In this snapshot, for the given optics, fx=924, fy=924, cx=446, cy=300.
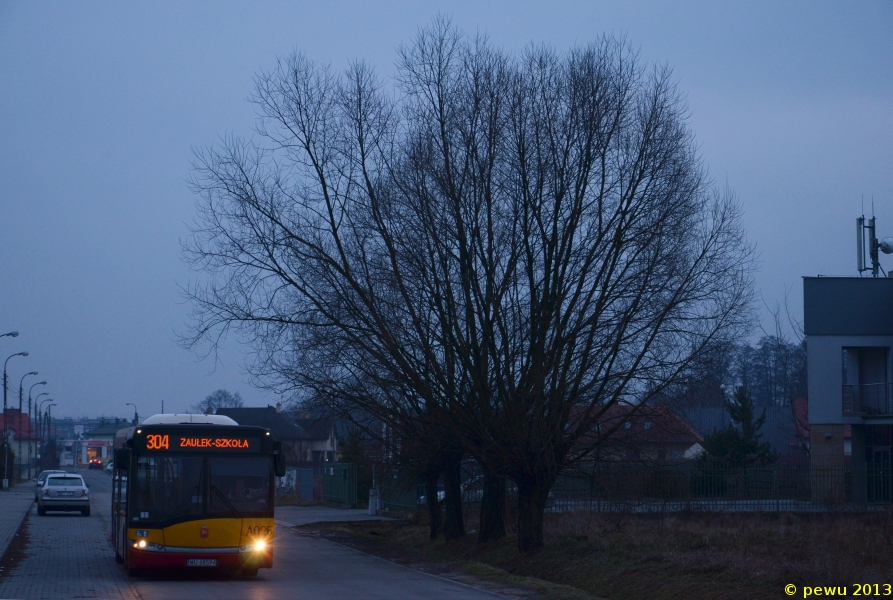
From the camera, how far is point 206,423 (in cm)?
1744

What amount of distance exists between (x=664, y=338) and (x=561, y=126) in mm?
4737

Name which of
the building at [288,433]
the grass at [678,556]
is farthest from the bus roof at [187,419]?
the building at [288,433]

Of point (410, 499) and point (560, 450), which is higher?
point (560, 450)

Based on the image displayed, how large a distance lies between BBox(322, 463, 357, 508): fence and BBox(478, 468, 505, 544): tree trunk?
21921 mm

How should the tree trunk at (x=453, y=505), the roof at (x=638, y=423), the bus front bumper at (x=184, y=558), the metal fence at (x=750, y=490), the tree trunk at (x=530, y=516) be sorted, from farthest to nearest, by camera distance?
the metal fence at (x=750, y=490), the tree trunk at (x=453, y=505), the tree trunk at (x=530, y=516), the roof at (x=638, y=423), the bus front bumper at (x=184, y=558)

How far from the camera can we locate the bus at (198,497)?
15570mm

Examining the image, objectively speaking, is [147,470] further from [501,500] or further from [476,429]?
[501,500]

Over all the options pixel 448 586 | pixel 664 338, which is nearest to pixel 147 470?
pixel 448 586

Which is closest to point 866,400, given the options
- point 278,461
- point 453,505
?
point 453,505

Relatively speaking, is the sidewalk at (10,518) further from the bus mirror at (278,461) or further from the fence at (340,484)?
the fence at (340,484)

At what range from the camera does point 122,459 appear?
57.4 ft

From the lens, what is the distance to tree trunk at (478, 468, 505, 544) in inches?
881

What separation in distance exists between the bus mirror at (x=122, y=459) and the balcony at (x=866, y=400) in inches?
1310

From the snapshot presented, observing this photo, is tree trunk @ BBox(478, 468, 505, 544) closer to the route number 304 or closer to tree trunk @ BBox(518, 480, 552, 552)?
tree trunk @ BBox(518, 480, 552, 552)
